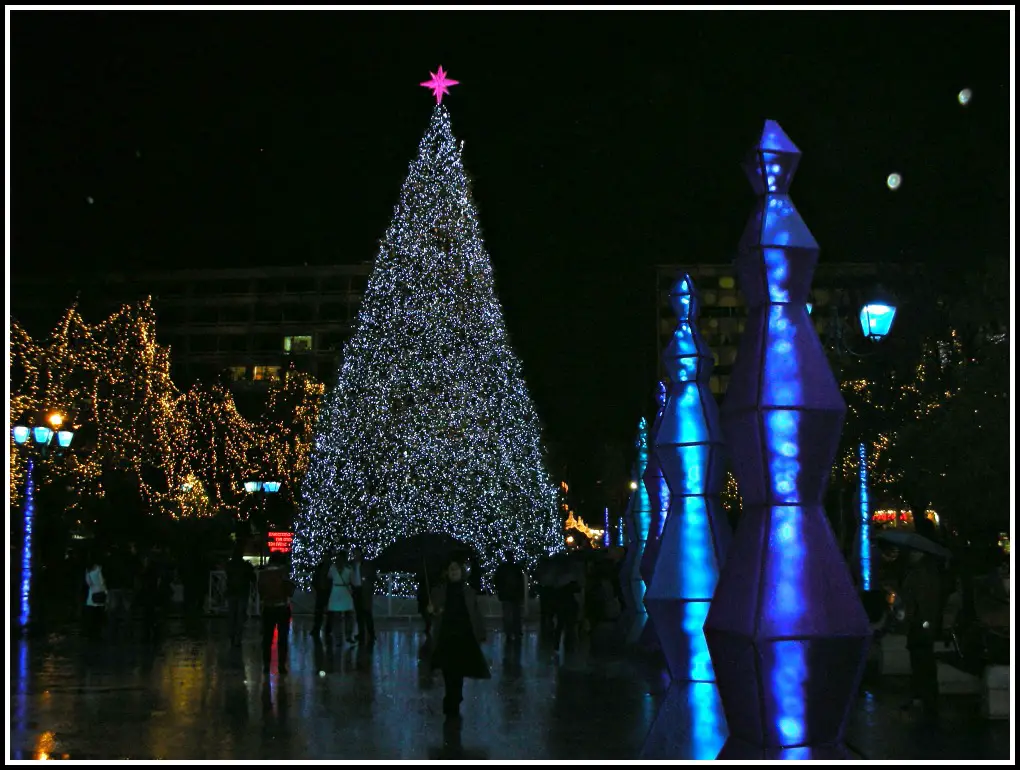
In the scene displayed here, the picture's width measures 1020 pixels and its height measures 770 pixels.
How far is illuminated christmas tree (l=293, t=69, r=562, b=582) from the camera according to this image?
31297mm

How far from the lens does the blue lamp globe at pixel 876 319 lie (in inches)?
619

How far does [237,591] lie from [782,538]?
1610 cm

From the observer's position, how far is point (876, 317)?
51.6 ft

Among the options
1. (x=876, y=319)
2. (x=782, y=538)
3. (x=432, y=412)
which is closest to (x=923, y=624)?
(x=876, y=319)

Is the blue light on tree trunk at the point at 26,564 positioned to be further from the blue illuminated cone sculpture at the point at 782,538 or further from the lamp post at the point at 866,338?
the blue illuminated cone sculpture at the point at 782,538

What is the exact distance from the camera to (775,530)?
22.4ft

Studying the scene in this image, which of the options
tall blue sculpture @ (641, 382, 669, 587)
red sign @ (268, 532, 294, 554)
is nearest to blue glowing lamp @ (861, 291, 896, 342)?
tall blue sculpture @ (641, 382, 669, 587)

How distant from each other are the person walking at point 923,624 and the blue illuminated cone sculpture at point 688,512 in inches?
175

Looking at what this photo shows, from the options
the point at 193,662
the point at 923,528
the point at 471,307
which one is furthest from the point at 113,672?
the point at 471,307

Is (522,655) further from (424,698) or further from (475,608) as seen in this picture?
(475,608)

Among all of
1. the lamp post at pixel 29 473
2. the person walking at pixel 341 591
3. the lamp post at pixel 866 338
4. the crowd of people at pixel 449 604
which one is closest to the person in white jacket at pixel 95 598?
the crowd of people at pixel 449 604

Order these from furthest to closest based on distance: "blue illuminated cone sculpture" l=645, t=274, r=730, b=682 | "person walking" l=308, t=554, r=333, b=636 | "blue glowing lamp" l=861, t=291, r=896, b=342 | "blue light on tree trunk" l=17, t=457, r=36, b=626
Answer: "person walking" l=308, t=554, r=333, b=636 < "blue light on tree trunk" l=17, t=457, r=36, b=626 < "blue glowing lamp" l=861, t=291, r=896, b=342 < "blue illuminated cone sculpture" l=645, t=274, r=730, b=682

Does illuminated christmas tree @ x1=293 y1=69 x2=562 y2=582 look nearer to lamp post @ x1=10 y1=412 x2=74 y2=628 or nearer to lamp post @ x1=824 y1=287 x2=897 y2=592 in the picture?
lamp post @ x1=10 y1=412 x2=74 y2=628

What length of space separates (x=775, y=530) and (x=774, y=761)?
3.80 feet
